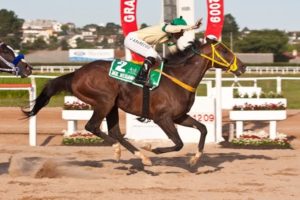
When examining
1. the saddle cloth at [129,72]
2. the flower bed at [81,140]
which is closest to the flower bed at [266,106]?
the flower bed at [81,140]

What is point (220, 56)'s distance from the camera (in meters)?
9.32

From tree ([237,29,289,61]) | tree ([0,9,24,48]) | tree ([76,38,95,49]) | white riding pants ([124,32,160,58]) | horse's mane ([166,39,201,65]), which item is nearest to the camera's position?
white riding pants ([124,32,160,58])

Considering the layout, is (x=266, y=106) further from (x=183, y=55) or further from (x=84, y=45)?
(x=84, y=45)

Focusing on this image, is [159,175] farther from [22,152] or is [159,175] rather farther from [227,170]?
[22,152]

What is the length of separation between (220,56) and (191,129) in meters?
4.07

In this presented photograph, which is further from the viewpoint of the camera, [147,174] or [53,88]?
[53,88]

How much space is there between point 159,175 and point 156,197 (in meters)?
1.67

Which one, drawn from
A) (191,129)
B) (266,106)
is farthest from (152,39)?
(266,106)

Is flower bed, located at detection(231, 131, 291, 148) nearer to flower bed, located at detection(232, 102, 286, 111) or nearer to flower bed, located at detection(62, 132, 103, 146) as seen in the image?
flower bed, located at detection(232, 102, 286, 111)

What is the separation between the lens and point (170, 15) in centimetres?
1360

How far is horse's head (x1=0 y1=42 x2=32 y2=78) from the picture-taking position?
811 cm

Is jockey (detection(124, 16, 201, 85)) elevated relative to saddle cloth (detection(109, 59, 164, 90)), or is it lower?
elevated

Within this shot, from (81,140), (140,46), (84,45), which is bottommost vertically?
(84,45)

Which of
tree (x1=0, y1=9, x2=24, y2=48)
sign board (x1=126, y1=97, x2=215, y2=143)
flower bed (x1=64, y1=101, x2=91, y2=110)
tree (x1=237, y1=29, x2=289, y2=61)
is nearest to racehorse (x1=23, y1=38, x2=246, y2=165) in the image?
sign board (x1=126, y1=97, x2=215, y2=143)
